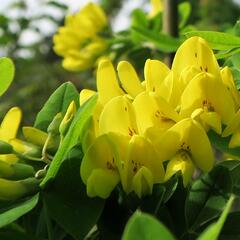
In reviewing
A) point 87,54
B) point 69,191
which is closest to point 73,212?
point 69,191

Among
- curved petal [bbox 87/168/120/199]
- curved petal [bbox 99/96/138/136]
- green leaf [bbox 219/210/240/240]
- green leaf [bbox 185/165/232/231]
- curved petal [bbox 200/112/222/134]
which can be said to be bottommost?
green leaf [bbox 219/210/240/240]

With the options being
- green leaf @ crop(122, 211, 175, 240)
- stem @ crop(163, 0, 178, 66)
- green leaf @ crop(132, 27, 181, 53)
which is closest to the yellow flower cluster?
stem @ crop(163, 0, 178, 66)

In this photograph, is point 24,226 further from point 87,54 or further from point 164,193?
point 87,54

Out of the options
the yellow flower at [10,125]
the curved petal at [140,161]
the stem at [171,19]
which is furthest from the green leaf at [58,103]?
the stem at [171,19]

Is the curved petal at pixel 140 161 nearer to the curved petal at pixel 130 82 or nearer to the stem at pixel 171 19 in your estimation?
the curved petal at pixel 130 82

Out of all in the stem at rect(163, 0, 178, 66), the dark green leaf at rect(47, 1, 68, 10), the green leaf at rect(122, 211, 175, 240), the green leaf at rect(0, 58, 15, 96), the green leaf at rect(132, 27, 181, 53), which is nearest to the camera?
the green leaf at rect(122, 211, 175, 240)

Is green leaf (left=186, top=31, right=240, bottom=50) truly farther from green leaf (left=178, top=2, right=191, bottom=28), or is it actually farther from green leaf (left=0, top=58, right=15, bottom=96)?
green leaf (left=178, top=2, right=191, bottom=28)

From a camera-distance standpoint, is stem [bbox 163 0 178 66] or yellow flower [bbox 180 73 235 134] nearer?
yellow flower [bbox 180 73 235 134]
